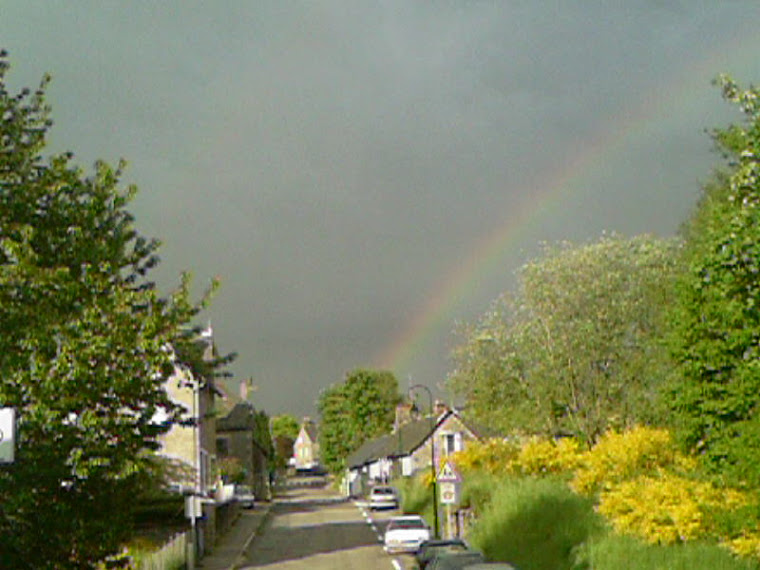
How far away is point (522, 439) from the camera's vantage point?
172ft

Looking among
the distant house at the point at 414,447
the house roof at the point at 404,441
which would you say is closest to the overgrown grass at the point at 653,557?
the house roof at the point at 404,441

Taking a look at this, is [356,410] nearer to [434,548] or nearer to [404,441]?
[404,441]

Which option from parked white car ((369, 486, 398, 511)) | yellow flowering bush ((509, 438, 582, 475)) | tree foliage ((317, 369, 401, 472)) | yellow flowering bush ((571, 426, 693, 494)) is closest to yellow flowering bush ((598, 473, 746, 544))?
yellow flowering bush ((571, 426, 693, 494))

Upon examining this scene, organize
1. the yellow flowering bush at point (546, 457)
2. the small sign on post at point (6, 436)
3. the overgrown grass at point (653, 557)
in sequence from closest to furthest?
1. the small sign on post at point (6, 436)
2. the overgrown grass at point (653, 557)
3. the yellow flowering bush at point (546, 457)

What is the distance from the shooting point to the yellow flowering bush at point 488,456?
49.9 m

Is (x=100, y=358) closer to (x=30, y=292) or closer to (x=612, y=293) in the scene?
(x=30, y=292)

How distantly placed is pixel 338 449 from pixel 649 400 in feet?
298

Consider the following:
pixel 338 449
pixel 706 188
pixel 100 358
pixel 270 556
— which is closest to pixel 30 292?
pixel 100 358

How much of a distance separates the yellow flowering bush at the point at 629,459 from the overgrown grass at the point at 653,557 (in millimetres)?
7642

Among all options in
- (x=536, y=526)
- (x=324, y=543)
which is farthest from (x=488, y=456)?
(x=536, y=526)

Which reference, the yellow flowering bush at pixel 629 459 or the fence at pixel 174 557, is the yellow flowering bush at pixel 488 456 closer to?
the yellow flowering bush at pixel 629 459

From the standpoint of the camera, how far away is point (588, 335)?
51.7m

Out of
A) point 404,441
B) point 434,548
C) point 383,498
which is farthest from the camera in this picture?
point 404,441

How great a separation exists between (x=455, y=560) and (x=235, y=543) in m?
30.5
